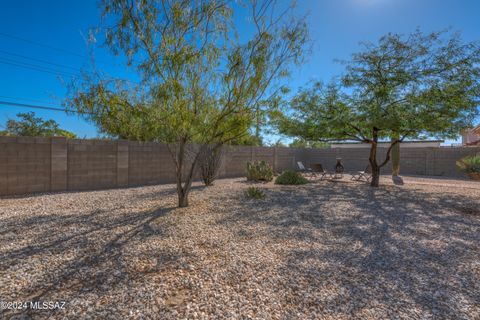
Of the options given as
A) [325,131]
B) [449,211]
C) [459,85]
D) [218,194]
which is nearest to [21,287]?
[218,194]

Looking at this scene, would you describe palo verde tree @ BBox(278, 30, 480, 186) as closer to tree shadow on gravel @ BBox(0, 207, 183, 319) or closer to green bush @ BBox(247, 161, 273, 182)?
green bush @ BBox(247, 161, 273, 182)

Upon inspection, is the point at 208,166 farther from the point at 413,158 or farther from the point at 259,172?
the point at 413,158

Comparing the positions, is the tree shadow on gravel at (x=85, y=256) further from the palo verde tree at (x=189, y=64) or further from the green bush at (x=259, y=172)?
the green bush at (x=259, y=172)

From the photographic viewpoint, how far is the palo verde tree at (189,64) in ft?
14.9

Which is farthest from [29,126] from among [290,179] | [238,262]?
[238,262]

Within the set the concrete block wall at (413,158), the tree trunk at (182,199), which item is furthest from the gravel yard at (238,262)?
the concrete block wall at (413,158)

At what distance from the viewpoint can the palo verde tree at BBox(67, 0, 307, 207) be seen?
4555 mm

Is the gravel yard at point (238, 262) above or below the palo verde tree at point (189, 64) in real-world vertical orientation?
below

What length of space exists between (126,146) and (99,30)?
5.22 meters

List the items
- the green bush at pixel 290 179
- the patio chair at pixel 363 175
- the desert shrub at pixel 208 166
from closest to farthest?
the desert shrub at pixel 208 166
the green bush at pixel 290 179
the patio chair at pixel 363 175

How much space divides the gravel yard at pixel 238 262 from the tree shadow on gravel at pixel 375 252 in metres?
0.02

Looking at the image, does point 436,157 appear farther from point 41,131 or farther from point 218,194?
point 41,131

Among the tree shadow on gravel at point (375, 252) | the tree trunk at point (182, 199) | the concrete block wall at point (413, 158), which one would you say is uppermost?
the concrete block wall at point (413, 158)

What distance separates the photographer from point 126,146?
9227mm
